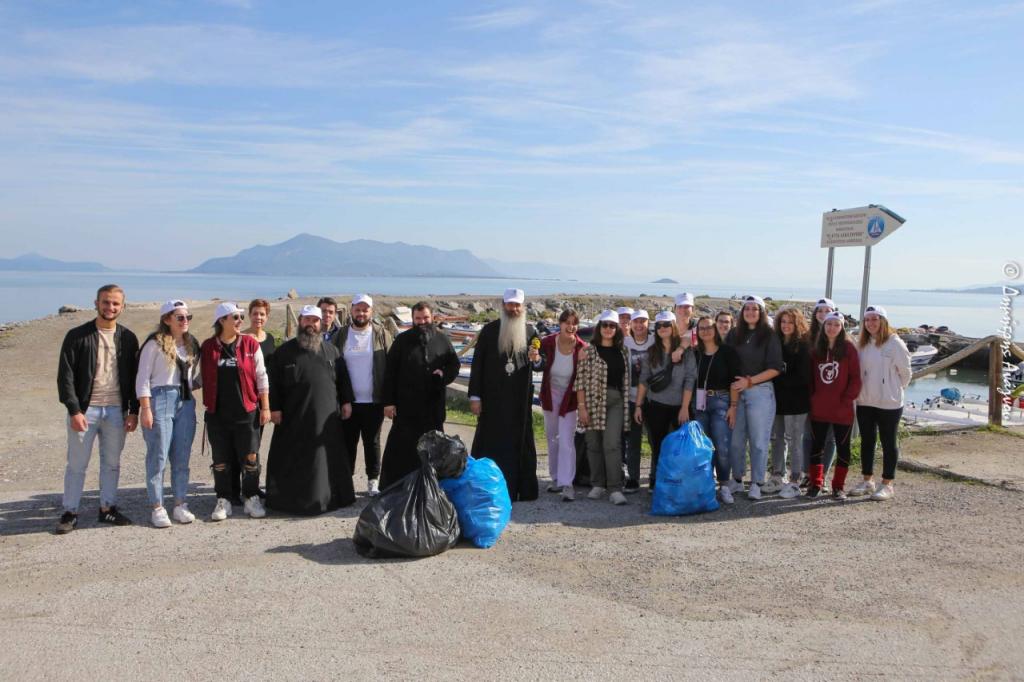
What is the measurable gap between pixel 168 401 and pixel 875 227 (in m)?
7.32

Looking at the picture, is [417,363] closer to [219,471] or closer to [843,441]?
[219,471]

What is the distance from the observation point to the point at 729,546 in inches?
204

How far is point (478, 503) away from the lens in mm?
5160

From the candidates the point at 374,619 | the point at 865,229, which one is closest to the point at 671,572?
the point at 374,619

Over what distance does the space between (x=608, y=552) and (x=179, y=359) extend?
3385mm

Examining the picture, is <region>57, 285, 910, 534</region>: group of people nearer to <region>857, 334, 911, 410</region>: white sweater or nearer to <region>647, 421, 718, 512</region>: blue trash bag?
<region>857, 334, 911, 410</region>: white sweater

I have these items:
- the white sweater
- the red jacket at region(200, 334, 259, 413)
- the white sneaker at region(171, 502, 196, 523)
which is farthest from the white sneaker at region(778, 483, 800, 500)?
the white sneaker at region(171, 502, 196, 523)

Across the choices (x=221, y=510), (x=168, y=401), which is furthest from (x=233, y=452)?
(x=168, y=401)

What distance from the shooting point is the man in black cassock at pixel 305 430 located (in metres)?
5.93

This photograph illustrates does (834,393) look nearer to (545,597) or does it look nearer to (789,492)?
(789,492)

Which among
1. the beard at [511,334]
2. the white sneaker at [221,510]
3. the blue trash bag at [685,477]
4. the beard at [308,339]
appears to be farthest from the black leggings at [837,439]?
the white sneaker at [221,510]

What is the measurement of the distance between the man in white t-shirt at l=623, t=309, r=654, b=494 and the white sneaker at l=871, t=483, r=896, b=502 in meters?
1.96

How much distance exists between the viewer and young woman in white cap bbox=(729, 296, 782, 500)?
627 cm

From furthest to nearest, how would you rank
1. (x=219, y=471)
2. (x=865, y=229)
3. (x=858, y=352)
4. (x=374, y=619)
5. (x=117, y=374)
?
(x=865, y=229), (x=858, y=352), (x=219, y=471), (x=117, y=374), (x=374, y=619)
